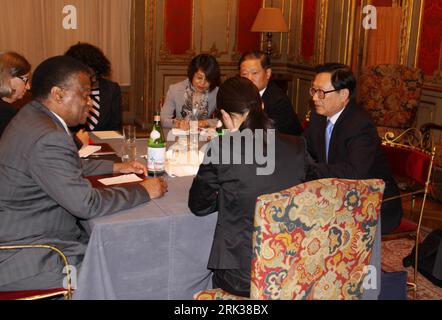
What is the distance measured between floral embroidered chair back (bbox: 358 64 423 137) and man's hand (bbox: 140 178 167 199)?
11.3 ft

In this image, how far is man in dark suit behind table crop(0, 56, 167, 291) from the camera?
206 centimetres

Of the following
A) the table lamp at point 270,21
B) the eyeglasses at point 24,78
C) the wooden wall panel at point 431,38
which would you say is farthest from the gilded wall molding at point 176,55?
the eyeglasses at point 24,78

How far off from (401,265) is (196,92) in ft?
6.19

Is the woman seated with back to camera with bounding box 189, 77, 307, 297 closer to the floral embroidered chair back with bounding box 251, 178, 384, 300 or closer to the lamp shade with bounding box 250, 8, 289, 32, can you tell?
the floral embroidered chair back with bounding box 251, 178, 384, 300

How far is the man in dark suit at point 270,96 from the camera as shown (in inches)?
148

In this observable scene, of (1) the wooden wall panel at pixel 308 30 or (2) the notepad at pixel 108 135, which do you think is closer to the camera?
(2) the notepad at pixel 108 135

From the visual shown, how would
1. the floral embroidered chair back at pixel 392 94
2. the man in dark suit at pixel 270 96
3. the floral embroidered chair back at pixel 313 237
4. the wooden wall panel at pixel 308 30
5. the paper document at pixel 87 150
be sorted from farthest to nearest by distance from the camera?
1. the wooden wall panel at pixel 308 30
2. the floral embroidered chair back at pixel 392 94
3. the man in dark suit at pixel 270 96
4. the paper document at pixel 87 150
5. the floral embroidered chair back at pixel 313 237

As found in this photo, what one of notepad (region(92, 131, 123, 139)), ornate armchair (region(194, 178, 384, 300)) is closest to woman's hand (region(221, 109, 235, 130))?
ornate armchair (region(194, 178, 384, 300))

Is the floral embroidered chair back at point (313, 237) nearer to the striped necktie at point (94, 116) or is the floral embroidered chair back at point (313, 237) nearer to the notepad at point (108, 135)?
the notepad at point (108, 135)

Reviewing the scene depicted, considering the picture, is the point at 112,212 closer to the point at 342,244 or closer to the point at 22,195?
the point at 22,195

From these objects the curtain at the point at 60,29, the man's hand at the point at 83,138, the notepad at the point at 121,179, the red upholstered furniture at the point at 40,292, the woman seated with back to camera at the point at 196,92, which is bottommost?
the red upholstered furniture at the point at 40,292

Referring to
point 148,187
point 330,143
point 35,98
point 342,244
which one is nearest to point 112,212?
point 148,187

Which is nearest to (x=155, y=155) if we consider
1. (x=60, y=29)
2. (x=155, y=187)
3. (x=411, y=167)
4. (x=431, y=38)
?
(x=155, y=187)

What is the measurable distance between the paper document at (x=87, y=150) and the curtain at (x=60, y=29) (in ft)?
14.5
